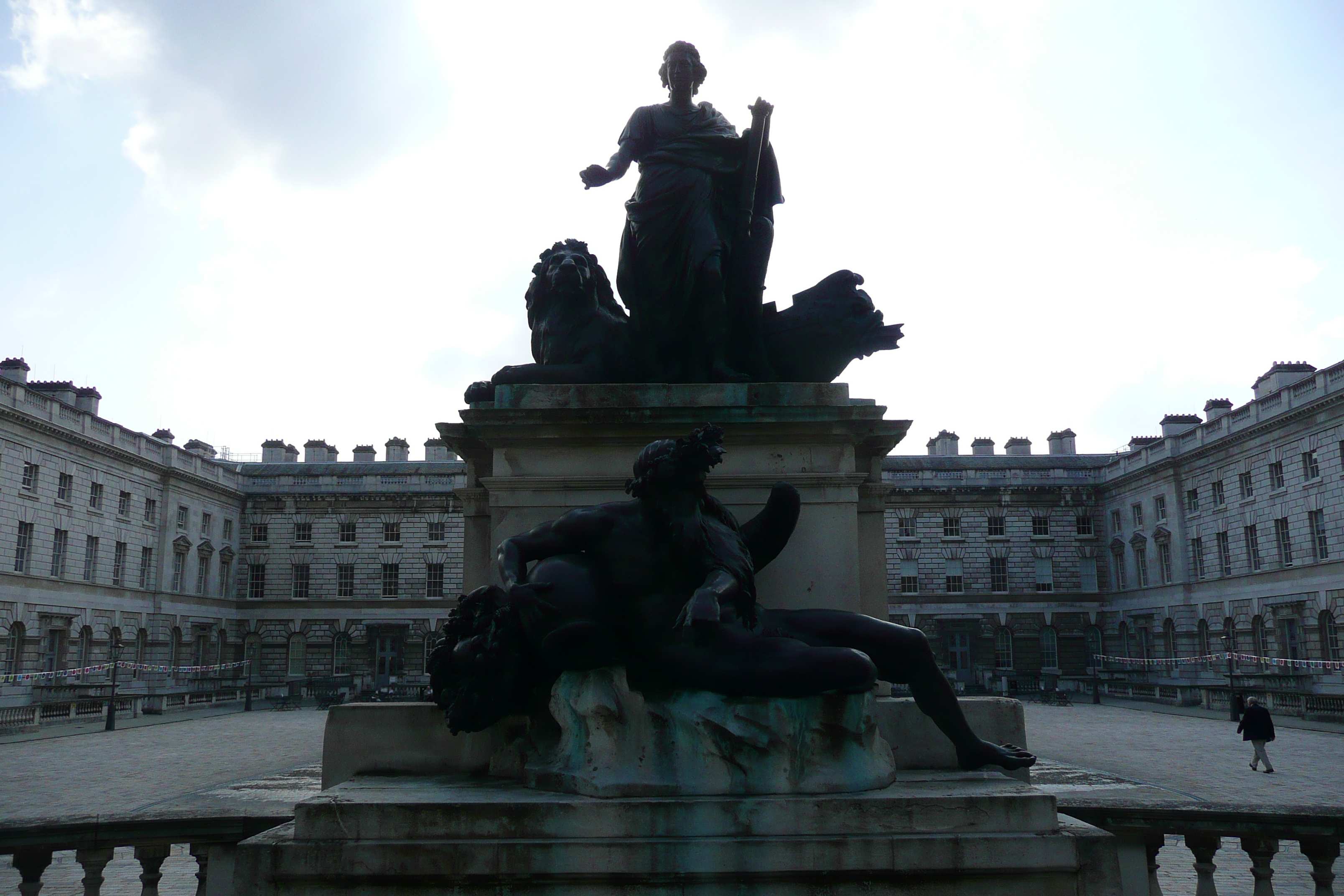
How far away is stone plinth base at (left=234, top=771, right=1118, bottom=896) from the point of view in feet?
10.5

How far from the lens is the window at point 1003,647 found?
194 ft

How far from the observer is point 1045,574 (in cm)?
6006

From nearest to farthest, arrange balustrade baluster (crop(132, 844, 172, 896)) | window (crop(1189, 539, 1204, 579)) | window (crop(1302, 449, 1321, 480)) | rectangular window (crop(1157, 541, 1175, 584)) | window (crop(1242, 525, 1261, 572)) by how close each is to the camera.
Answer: balustrade baluster (crop(132, 844, 172, 896)) → window (crop(1302, 449, 1321, 480)) → window (crop(1242, 525, 1261, 572)) → window (crop(1189, 539, 1204, 579)) → rectangular window (crop(1157, 541, 1175, 584))

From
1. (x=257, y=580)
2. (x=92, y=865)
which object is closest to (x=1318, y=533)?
(x=92, y=865)

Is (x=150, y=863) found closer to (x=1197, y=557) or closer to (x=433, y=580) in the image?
(x=1197, y=557)

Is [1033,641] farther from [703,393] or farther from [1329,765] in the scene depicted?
[703,393]

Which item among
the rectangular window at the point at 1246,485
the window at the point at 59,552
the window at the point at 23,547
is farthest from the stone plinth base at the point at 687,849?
the rectangular window at the point at 1246,485

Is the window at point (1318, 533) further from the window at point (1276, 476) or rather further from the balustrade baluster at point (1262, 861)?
the balustrade baluster at point (1262, 861)

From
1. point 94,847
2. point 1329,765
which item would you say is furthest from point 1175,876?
point 1329,765

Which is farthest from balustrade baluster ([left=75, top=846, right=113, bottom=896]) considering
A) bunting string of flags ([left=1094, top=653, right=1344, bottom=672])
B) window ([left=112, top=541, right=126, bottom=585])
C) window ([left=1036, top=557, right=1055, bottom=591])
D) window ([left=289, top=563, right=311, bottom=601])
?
window ([left=1036, top=557, right=1055, bottom=591])

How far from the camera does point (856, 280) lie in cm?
547

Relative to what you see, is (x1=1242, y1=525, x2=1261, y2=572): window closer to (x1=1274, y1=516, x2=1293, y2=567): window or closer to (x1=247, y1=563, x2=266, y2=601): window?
(x1=1274, y1=516, x2=1293, y2=567): window

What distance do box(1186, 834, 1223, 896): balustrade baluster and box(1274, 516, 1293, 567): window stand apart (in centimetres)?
4467

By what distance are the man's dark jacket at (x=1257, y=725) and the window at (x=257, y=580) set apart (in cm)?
5531
